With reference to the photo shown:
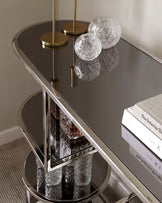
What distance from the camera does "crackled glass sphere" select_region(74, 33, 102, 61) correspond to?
3.34 feet

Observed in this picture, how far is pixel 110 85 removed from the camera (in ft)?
3.18

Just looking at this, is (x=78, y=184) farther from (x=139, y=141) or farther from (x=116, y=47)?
(x=139, y=141)

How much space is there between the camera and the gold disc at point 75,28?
3.91ft

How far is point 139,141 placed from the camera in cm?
78

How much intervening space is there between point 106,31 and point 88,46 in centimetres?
11

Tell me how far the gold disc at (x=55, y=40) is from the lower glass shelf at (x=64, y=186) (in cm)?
52

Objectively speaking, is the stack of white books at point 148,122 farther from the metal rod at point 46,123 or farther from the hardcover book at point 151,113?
the metal rod at point 46,123

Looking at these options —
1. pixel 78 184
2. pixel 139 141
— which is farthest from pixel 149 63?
pixel 78 184

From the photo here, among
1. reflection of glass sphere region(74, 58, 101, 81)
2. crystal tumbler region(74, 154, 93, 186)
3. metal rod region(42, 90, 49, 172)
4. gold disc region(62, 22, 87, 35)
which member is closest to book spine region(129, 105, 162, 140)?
reflection of glass sphere region(74, 58, 101, 81)

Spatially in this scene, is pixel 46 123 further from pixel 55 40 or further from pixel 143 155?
pixel 143 155

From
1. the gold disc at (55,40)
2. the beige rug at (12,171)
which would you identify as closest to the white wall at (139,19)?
the gold disc at (55,40)

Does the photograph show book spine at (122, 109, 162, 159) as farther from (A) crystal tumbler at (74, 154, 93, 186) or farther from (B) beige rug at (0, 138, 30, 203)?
(B) beige rug at (0, 138, 30, 203)

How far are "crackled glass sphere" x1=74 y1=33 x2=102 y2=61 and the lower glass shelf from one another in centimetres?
55

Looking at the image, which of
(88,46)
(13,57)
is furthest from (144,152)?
(13,57)
